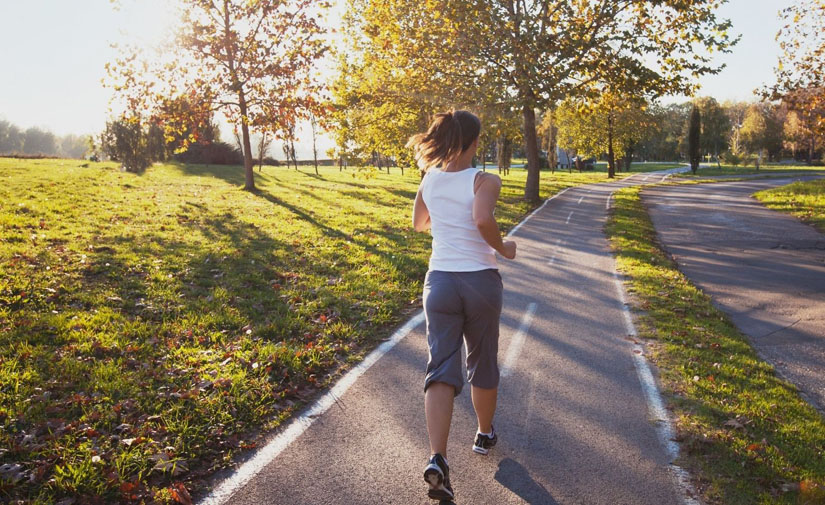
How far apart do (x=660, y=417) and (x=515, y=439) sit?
125 cm

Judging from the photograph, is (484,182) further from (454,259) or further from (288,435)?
(288,435)

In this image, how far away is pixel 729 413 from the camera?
4410 mm

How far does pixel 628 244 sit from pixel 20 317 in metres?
11.7

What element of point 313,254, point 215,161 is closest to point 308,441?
point 313,254

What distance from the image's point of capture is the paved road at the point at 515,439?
3369 mm

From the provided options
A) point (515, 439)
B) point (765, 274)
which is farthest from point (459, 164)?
point (765, 274)

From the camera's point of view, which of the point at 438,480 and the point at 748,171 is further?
the point at 748,171

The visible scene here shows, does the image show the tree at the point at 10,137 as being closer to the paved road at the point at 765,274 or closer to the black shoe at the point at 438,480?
the paved road at the point at 765,274

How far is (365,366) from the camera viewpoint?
5.49 m

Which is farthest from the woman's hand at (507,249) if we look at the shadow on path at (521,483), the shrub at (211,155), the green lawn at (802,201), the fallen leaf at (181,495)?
the shrub at (211,155)

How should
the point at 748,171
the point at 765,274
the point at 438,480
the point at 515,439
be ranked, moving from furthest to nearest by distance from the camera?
the point at 748,171
the point at 765,274
the point at 515,439
the point at 438,480

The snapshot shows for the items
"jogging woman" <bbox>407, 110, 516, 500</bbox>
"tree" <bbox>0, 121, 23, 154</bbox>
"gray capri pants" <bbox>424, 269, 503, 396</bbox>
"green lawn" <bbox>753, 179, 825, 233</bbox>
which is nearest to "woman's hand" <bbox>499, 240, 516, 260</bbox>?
"jogging woman" <bbox>407, 110, 516, 500</bbox>

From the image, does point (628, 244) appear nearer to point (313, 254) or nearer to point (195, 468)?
point (313, 254)

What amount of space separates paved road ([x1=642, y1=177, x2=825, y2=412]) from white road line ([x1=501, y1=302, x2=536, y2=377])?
8.42 ft
